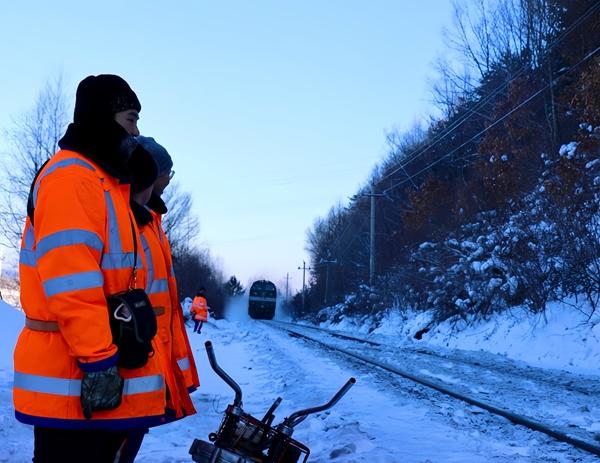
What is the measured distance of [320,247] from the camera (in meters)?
78.6

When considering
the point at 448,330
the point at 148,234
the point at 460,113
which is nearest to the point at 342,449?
the point at 148,234

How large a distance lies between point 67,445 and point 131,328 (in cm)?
43

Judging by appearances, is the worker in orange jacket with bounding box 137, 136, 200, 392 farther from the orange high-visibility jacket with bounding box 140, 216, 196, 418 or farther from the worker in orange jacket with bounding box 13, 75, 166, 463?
the worker in orange jacket with bounding box 13, 75, 166, 463

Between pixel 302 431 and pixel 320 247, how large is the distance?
73.3 m

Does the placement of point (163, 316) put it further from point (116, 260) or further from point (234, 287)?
point (234, 287)

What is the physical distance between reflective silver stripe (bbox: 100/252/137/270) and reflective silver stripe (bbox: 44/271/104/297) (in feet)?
0.47

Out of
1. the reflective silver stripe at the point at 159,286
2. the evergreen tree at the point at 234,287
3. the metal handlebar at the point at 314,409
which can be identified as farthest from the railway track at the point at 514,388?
the evergreen tree at the point at 234,287

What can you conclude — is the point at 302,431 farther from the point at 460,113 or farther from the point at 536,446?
the point at 460,113

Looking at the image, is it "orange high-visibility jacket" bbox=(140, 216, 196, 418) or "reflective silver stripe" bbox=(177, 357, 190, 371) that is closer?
"orange high-visibility jacket" bbox=(140, 216, 196, 418)

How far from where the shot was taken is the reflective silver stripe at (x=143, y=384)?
1999 millimetres

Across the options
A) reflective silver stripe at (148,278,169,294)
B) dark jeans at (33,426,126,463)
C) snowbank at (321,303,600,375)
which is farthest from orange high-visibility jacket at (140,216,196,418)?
snowbank at (321,303,600,375)

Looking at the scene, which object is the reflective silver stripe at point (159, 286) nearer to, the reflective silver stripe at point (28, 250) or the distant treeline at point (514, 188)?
the reflective silver stripe at point (28, 250)

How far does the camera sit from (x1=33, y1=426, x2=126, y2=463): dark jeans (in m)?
1.95

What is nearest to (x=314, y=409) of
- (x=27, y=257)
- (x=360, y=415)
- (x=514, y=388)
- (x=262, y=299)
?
(x=27, y=257)
